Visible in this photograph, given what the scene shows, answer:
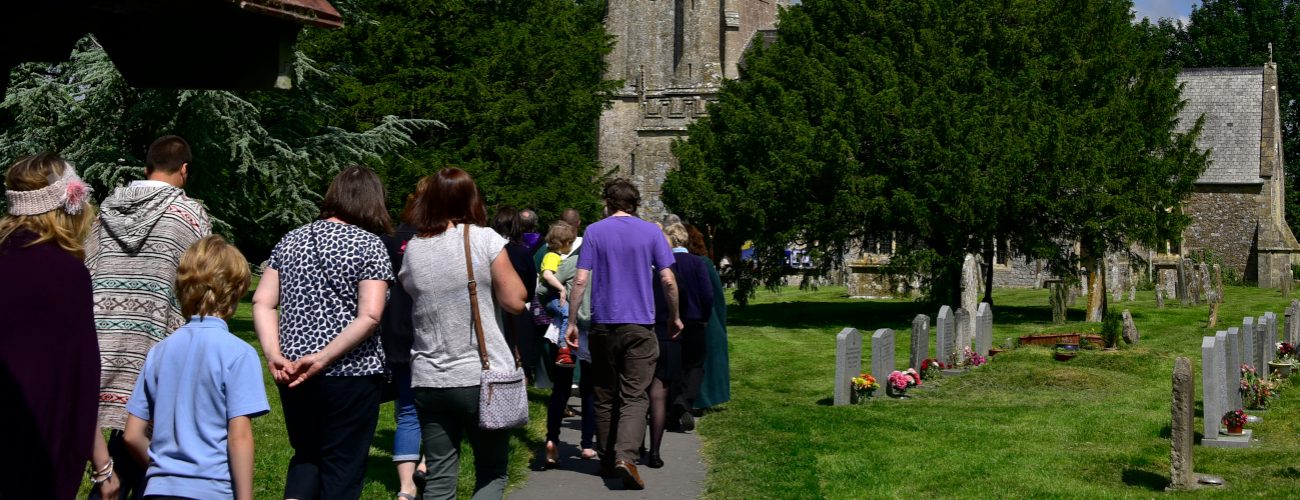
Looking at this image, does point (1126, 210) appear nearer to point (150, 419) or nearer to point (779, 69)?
point (779, 69)

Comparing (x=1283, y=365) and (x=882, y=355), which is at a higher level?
(x=882, y=355)

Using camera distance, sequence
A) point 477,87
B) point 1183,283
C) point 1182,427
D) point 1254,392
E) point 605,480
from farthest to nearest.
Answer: point 1183,283 < point 477,87 < point 1254,392 < point 1182,427 < point 605,480

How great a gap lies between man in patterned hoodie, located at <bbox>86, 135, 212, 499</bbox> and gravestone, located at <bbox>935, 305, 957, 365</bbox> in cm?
1120

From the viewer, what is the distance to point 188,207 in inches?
238

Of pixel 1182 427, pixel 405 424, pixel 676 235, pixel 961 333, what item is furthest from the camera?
pixel 961 333

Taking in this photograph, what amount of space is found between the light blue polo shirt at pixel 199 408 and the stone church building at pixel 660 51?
4259 centimetres

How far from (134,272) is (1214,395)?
8.18m

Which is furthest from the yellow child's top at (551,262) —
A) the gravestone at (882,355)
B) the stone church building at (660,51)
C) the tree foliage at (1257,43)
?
the tree foliage at (1257,43)

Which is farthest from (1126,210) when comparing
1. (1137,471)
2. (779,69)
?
(1137,471)

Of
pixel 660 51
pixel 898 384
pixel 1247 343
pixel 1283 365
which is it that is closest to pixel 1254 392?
pixel 1247 343

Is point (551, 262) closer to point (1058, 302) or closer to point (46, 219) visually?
point (46, 219)

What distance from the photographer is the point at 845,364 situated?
43.2 feet

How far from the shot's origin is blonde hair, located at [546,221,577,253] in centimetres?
1028

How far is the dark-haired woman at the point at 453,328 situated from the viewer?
620 centimetres
